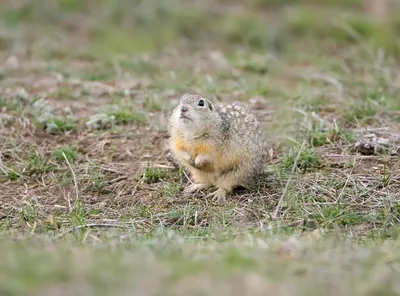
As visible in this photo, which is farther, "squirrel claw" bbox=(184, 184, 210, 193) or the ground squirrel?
"squirrel claw" bbox=(184, 184, 210, 193)

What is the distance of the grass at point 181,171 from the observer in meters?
4.62

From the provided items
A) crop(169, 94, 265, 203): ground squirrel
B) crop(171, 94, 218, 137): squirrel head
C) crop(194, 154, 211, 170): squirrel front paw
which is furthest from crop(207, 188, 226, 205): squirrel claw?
crop(171, 94, 218, 137): squirrel head

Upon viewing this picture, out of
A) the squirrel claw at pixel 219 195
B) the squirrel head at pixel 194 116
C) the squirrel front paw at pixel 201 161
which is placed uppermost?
the squirrel head at pixel 194 116

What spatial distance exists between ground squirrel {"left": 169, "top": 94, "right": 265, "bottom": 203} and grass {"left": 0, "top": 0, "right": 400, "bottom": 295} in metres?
0.21

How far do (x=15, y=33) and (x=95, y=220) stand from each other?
8.11 m

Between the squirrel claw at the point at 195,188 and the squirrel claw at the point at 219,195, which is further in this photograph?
the squirrel claw at the point at 195,188

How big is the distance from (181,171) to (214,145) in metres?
0.77

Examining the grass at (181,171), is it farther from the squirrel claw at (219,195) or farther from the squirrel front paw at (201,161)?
the squirrel front paw at (201,161)

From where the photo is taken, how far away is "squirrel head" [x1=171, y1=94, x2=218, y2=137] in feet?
25.3

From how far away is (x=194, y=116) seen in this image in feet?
25.3

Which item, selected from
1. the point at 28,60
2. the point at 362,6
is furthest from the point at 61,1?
the point at 362,6

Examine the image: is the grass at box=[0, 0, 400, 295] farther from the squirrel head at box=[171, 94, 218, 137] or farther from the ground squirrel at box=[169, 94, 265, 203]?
the squirrel head at box=[171, 94, 218, 137]

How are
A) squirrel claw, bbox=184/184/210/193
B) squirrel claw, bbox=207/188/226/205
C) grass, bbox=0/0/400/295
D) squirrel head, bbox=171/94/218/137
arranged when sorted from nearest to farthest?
1. grass, bbox=0/0/400/295
2. squirrel head, bbox=171/94/218/137
3. squirrel claw, bbox=207/188/226/205
4. squirrel claw, bbox=184/184/210/193

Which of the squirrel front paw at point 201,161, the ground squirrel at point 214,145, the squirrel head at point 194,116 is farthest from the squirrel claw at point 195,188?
the squirrel head at point 194,116
